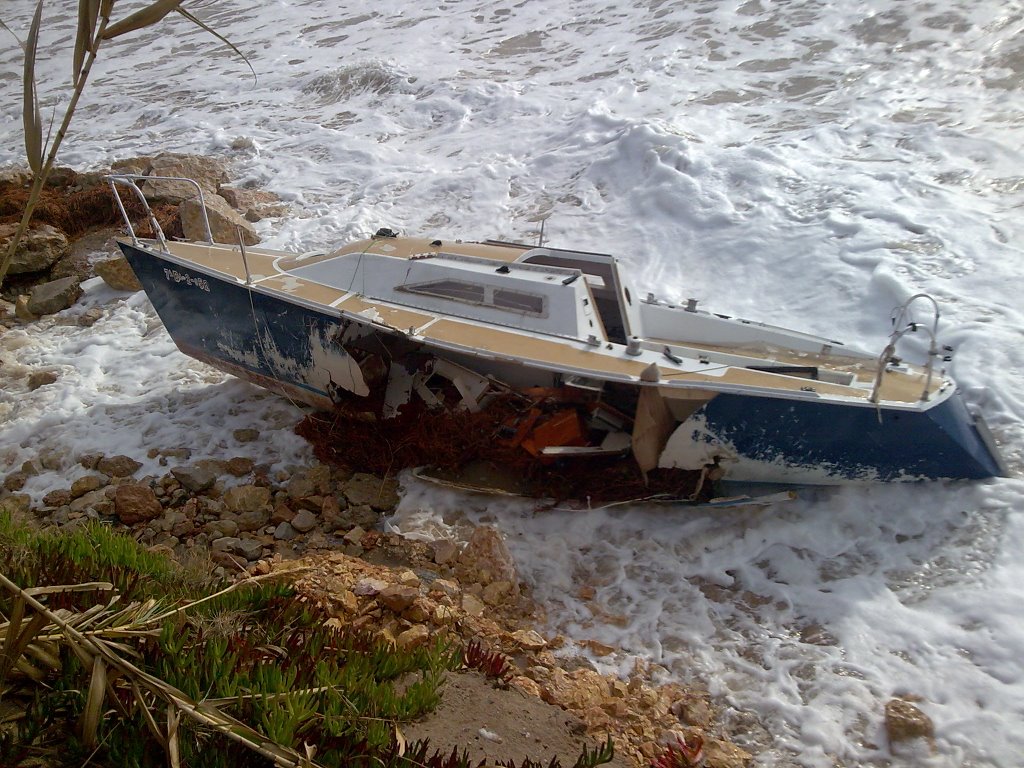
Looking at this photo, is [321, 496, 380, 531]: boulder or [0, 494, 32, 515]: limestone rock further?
[0, 494, 32, 515]: limestone rock

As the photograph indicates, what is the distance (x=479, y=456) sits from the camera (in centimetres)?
572

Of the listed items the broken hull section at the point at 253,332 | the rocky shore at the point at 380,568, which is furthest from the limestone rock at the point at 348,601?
the broken hull section at the point at 253,332

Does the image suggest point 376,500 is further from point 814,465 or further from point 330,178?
point 330,178

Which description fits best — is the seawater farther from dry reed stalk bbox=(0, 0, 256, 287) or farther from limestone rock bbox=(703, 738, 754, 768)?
dry reed stalk bbox=(0, 0, 256, 287)

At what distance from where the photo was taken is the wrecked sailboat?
4.85 metres

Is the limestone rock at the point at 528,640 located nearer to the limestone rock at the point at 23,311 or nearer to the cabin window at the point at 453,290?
the cabin window at the point at 453,290

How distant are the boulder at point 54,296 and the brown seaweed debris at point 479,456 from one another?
14.9 ft

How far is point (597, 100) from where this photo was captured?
→ 12.3 metres

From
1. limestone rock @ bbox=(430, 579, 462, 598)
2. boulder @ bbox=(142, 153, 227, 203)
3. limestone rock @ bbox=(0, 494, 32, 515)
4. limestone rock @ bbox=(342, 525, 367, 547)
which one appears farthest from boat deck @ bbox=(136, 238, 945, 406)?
boulder @ bbox=(142, 153, 227, 203)

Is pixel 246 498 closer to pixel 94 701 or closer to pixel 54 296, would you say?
pixel 94 701

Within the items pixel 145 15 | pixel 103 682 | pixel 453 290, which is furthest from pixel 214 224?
pixel 145 15

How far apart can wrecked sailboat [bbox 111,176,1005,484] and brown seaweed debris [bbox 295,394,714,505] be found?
0.11 m

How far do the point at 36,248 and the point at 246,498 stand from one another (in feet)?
19.6

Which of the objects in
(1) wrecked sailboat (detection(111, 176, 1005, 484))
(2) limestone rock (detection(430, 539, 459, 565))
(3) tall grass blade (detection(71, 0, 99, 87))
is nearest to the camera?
(3) tall grass blade (detection(71, 0, 99, 87))
